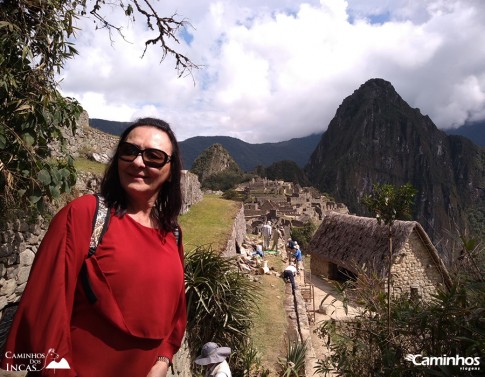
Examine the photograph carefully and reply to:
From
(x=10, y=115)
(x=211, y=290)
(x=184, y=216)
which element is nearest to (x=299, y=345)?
(x=211, y=290)

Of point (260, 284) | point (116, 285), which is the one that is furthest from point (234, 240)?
point (116, 285)

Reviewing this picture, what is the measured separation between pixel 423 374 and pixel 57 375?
8.97ft

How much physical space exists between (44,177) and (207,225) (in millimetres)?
9922

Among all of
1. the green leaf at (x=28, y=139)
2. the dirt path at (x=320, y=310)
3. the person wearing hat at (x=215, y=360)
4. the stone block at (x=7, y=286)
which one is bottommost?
the dirt path at (x=320, y=310)

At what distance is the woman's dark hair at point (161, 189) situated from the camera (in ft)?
5.16

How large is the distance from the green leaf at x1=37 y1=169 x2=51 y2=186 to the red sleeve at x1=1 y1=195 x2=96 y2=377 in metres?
1.85

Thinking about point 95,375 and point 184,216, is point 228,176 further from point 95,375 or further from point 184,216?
point 95,375

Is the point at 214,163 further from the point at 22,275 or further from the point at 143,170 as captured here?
the point at 143,170

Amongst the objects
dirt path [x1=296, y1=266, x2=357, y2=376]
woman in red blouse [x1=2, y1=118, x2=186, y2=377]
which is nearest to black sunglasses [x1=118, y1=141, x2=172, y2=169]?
woman in red blouse [x1=2, y1=118, x2=186, y2=377]

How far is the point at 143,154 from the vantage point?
5.21 ft

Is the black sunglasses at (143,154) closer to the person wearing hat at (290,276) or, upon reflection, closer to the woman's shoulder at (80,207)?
the woman's shoulder at (80,207)

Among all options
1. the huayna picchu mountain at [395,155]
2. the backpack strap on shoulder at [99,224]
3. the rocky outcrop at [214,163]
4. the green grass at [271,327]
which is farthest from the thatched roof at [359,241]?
the huayna picchu mountain at [395,155]

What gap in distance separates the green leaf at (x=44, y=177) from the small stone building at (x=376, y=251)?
8.84 meters

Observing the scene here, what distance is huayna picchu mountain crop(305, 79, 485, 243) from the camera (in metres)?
125
